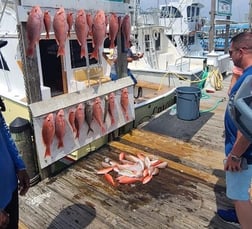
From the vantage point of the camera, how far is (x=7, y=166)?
1694 millimetres

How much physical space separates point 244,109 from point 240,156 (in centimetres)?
46

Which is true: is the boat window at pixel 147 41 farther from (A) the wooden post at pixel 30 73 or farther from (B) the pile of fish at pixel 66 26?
(A) the wooden post at pixel 30 73

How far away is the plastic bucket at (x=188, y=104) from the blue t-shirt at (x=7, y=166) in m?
4.03

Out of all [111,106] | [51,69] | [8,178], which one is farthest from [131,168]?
[51,69]

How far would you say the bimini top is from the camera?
1.60 metres

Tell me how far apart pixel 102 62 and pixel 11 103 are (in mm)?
2430

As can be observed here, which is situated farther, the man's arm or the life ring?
the life ring

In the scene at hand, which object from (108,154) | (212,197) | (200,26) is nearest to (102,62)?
(108,154)

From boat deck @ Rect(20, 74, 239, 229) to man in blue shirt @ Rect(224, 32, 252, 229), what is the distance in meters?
0.65

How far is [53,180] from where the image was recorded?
3402mm

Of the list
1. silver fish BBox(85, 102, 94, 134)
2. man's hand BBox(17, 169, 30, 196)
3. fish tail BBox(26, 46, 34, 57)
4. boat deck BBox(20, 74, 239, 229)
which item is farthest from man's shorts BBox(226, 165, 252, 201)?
fish tail BBox(26, 46, 34, 57)

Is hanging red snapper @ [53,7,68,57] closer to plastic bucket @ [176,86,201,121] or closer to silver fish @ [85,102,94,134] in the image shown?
silver fish @ [85,102,94,134]

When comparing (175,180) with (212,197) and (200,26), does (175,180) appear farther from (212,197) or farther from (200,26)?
(200,26)

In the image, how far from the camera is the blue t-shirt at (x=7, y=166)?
5.41ft
